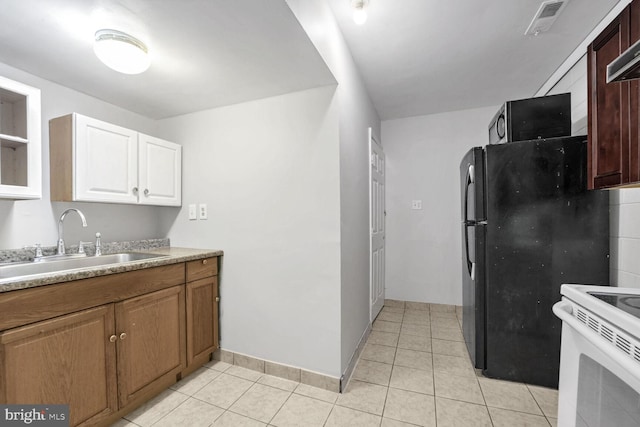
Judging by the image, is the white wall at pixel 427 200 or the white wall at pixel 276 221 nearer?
the white wall at pixel 276 221

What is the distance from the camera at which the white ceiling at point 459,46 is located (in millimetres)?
1650

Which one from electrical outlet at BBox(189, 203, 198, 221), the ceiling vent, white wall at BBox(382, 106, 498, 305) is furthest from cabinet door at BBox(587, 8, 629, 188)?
electrical outlet at BBox(189, 203, 198, 221)

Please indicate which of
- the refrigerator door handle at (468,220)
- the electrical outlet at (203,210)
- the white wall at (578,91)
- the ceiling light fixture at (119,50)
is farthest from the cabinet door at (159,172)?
the white wall at (578,91)

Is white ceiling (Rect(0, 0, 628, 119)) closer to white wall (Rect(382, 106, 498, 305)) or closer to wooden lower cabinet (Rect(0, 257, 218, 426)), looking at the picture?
white wall (Rect(382, 106, 498, 305))

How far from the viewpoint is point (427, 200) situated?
10.9 feet

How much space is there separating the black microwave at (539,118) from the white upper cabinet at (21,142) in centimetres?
300

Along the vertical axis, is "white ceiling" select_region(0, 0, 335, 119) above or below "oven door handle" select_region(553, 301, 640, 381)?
above

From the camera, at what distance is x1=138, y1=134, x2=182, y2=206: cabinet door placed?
6.78 feet

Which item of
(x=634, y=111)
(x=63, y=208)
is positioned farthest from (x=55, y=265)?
(x=634, y=111)

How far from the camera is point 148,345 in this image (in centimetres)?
159

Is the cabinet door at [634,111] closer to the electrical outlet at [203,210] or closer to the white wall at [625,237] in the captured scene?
the white wall at [625,237]

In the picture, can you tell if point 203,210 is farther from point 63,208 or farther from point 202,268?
point 63,208

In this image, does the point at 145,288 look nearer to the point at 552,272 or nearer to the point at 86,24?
the point at 86,24

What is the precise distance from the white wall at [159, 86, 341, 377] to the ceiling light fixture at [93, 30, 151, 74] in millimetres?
759
